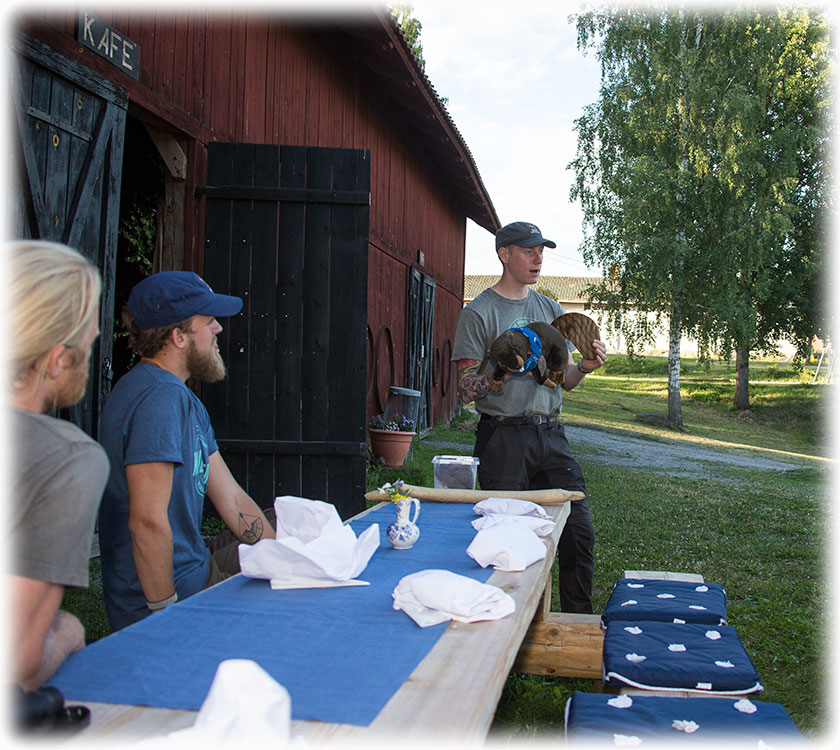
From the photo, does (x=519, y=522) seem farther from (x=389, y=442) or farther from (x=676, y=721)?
(x=389, y=442)

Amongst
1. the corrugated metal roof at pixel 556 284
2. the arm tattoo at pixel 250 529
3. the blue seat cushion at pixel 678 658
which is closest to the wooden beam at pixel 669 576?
the blue seat cushion at pixel 678 658

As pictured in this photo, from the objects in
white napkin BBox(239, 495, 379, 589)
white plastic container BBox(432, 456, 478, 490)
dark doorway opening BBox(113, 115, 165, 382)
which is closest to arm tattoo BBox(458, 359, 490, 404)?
white plastic container BBox(432, 456, 478, 490)

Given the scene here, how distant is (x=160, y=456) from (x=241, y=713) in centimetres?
123

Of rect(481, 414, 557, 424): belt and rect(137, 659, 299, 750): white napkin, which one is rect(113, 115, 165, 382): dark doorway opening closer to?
rect(481, 414, 557, 424): belt

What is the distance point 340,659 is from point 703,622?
1710mm

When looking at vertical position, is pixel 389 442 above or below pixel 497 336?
below

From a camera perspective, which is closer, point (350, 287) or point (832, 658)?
point (832, 658)

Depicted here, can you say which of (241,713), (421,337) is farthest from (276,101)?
(421,337)

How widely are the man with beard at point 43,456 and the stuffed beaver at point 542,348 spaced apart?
7.59 ft

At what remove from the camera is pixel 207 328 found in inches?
100

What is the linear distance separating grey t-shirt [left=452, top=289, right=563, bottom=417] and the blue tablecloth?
166 cm

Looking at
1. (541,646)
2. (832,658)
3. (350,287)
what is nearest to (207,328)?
(541,646)

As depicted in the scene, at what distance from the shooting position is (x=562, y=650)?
2.99m

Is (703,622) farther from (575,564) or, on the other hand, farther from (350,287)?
(350,287)
